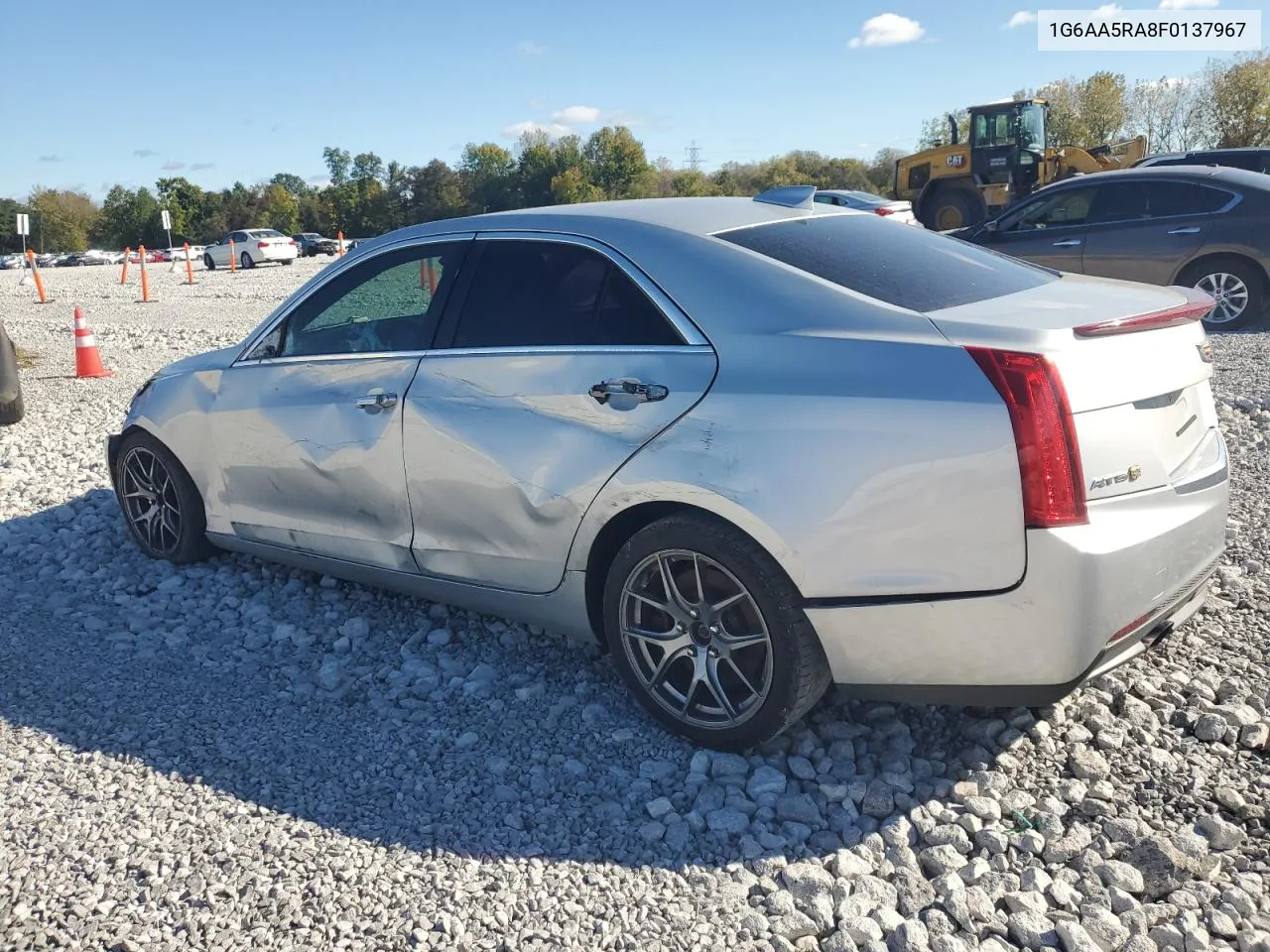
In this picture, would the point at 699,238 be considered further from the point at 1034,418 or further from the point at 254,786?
the point at 254,786

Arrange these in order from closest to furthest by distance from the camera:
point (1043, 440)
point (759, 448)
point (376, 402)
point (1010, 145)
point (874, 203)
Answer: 1. point (1043, 440)
2. point (759, 448)
3. point (376, 402)
4. point (1010, 145)
5. point (874, 203)

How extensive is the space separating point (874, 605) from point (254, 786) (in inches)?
77.5

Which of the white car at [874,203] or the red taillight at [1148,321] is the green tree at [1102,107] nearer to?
the white car at [874,203]

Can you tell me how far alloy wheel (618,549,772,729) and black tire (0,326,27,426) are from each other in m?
7.29

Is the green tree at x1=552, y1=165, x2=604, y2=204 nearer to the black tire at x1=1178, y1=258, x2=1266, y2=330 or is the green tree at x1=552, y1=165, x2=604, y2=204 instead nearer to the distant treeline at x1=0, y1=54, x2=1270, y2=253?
the distant treeline at x1=0, y1=54, x2=1270, y2=253

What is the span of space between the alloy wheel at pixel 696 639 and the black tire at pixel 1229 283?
8.50m

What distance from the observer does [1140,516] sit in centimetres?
284

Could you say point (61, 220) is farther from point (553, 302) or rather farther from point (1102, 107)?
point (553, 302)

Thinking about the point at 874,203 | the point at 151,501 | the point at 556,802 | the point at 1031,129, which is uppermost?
the point at 1031,129

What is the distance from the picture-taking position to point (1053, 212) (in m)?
11.1

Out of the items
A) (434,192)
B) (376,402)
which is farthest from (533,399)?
(434,192)

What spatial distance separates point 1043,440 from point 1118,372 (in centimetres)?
41

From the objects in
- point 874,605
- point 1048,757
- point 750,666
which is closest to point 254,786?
point 750,666

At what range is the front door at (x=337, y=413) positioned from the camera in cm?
405
